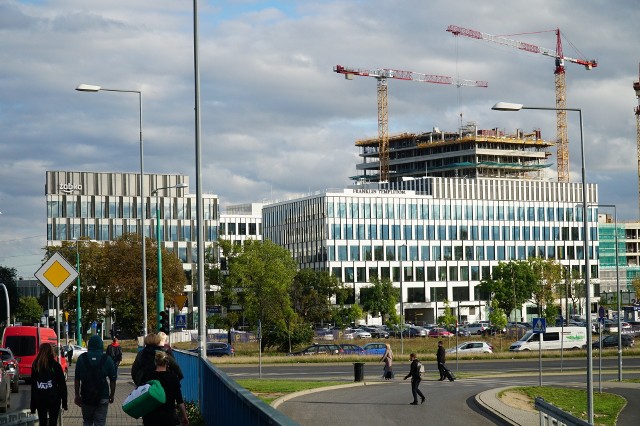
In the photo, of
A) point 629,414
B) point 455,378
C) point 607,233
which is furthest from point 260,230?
point 629,414

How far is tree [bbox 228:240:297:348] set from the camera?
88750mm

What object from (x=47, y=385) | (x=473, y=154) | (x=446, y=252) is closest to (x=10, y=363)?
(x=47, y=385)

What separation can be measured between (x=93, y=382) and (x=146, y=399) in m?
3.88

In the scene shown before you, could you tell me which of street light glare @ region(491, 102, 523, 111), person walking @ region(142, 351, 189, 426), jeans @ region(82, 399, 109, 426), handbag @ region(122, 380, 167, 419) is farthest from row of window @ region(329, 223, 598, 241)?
handbag @ region(122, 380, 167, 419)

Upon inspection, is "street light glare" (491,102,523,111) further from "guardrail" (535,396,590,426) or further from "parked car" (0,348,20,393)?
"parked car" (0,348,20,393)

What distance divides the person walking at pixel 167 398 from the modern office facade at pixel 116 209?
119719 mm

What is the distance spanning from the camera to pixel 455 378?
48594mm

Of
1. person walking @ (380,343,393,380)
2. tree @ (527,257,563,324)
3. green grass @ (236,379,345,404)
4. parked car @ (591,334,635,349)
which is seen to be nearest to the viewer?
green grass @ (236,379,345,404)

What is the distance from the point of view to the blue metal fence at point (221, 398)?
8.75 metres

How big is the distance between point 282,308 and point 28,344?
51400 mm

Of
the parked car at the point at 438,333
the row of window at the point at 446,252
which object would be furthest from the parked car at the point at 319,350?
the row of window at the point at 446,252

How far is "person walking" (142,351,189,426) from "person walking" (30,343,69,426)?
412 centimetres

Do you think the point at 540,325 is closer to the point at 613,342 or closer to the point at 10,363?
the point at 10,363

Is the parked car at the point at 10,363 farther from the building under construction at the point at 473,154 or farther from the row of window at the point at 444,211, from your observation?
the building under construction at the point at 473,154
